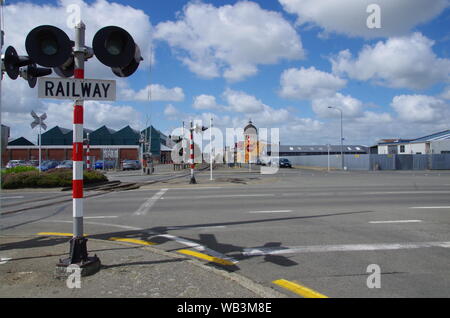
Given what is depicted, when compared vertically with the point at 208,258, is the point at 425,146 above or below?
above

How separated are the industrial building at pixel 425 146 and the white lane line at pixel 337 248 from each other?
56335mm

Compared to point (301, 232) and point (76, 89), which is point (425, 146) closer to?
point (301, 232)

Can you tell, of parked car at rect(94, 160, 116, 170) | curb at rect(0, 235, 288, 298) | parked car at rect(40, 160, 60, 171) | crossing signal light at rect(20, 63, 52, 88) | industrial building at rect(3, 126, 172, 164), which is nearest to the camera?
curb at rect(0, 235, 288, 298)

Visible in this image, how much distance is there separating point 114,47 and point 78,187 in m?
2.06

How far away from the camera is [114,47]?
5145 mm

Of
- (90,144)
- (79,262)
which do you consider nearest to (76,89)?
(79,262)

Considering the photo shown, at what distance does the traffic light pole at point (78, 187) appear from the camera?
15.7 ft

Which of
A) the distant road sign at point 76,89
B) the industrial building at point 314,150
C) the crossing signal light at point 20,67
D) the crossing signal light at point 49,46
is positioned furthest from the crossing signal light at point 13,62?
the industrial building at point 314,150

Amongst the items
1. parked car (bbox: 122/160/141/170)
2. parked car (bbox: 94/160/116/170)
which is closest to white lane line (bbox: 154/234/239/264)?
parked car (bbox: 122/160/141/170)

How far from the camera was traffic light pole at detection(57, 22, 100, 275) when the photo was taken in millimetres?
4797

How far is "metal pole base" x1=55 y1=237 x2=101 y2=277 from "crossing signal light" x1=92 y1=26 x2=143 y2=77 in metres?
2.53

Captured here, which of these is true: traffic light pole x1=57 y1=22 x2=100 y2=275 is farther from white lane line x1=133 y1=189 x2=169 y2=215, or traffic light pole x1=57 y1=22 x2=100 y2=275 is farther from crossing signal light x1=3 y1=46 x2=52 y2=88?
white lane line x1=133 y1=189 x2=169 y2=215
